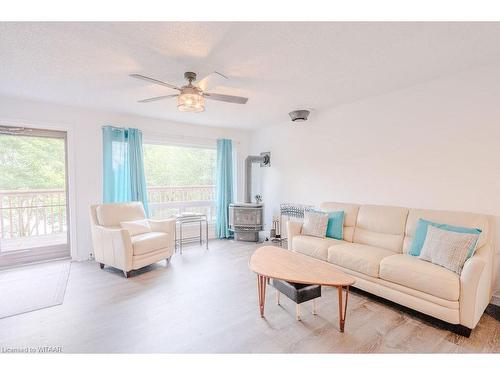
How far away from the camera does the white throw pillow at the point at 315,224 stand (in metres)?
3.13

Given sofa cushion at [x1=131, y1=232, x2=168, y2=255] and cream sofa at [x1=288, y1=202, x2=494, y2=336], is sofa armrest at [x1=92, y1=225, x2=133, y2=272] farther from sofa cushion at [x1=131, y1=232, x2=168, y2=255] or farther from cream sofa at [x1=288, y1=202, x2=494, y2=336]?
cream sofa at [x1=288, y1=202, x2=494, y2=336]

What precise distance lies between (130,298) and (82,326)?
502 millimetres

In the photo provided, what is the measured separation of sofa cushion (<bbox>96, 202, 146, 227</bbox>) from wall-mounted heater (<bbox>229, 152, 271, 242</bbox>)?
1726 millimetres

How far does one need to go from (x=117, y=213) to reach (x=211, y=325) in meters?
2.25

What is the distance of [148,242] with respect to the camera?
3.06 meters

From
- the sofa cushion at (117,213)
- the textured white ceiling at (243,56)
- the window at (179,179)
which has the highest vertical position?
the textured white ceiling at (243,56)

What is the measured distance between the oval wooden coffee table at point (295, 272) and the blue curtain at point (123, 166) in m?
2.57

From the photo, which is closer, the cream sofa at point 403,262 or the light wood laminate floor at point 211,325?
the light wood laminate floor at point 211,325

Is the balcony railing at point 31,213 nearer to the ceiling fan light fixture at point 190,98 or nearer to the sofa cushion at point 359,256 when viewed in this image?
the ceiling fan light fixture at point 190,98

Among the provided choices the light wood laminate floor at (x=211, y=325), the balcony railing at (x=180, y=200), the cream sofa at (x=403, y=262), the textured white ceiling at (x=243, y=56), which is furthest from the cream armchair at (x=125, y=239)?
the cream sofa at (x=403, y=262)

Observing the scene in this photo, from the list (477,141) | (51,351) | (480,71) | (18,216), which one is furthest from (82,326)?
(480,71)

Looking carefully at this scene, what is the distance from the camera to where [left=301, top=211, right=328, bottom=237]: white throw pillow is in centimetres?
313
